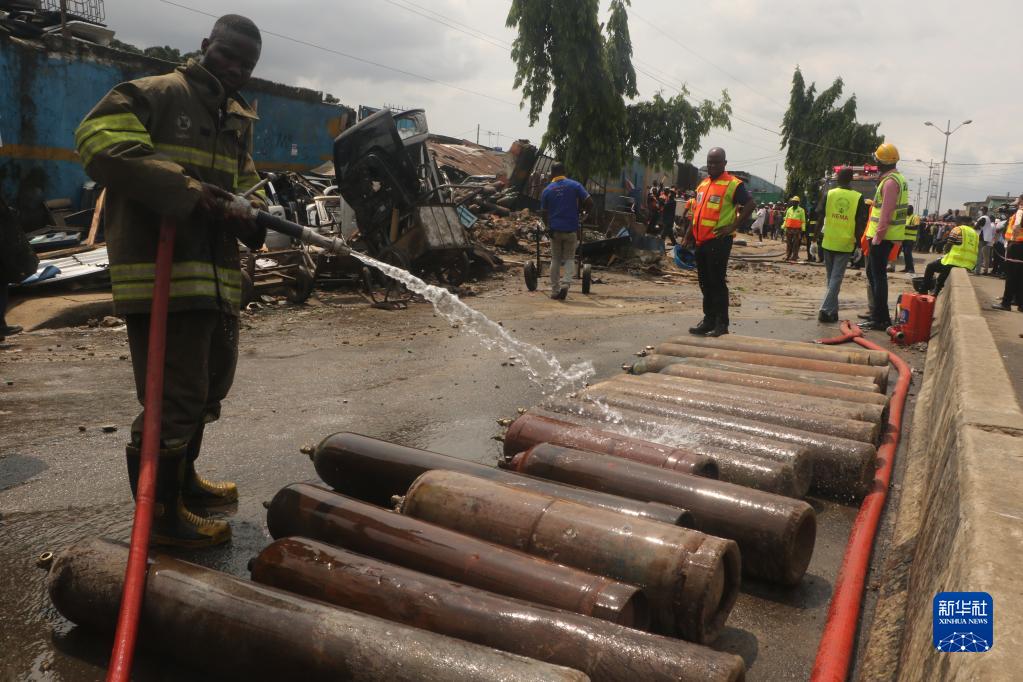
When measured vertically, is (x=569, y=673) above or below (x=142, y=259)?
below

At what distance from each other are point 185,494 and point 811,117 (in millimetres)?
40477

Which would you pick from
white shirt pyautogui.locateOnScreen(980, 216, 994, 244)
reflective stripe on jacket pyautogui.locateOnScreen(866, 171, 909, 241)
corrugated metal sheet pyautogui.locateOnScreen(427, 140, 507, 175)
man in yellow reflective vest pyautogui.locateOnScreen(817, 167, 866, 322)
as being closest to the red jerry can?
reflective stripe on jacket pyautogui.locateOnScreen(866, 171, 909, 241)

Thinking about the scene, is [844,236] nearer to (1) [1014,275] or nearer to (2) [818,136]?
(1) [1014,275]

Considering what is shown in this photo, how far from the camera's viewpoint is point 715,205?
7.54 metres

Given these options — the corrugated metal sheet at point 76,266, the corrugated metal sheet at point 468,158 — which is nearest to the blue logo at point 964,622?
the corrugated metal sheet at point 76,266

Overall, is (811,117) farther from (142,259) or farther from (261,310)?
(142,259)

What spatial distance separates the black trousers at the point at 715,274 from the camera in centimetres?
760

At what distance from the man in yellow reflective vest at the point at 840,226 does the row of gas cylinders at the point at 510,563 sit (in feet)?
18.4

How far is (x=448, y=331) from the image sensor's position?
27.8 feet

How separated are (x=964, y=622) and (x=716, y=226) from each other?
6.13 metres

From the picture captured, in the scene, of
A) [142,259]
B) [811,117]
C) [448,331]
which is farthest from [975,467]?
[811,117]

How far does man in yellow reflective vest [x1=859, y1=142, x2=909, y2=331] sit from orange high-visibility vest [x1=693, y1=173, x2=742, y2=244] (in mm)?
1913

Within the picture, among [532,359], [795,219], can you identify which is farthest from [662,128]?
[532,359]

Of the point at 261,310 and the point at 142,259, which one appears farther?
the point at 261,310
